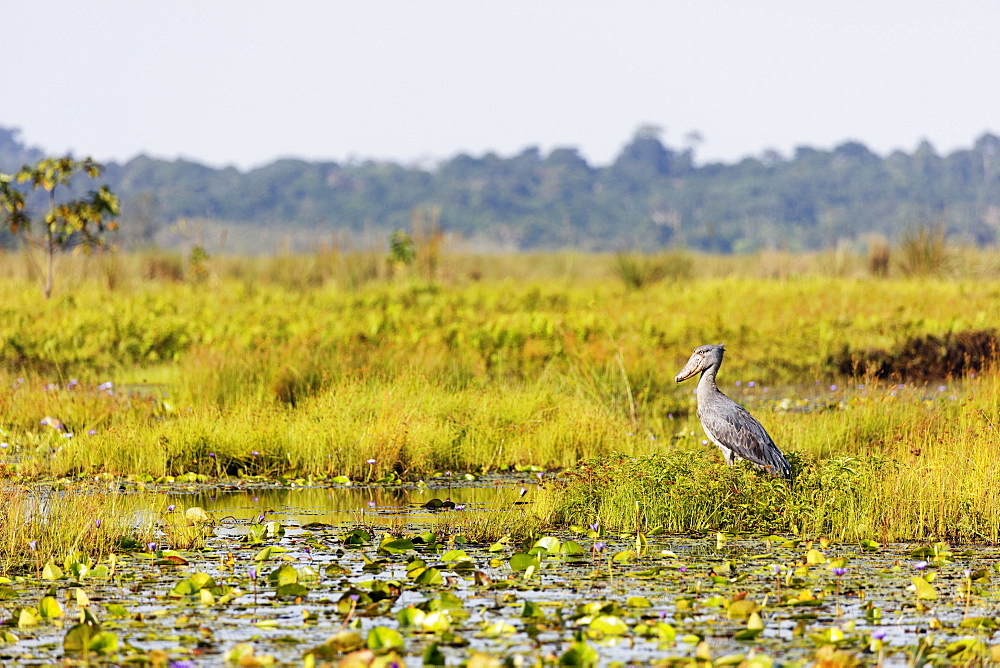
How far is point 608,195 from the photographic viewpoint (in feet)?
569

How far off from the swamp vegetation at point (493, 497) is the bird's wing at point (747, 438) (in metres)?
0.13

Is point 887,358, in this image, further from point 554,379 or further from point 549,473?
point 549,473

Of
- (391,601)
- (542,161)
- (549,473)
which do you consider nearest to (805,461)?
(549,473)

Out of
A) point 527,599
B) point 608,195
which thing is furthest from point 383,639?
point 608,195

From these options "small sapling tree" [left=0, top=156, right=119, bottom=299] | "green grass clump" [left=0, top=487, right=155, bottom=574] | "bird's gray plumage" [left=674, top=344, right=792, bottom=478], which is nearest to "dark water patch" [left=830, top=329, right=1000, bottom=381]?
"bird's gray plumage" [left=674, top=344, right=792, bottom=478]

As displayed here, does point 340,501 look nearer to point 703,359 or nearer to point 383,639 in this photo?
point 703,359

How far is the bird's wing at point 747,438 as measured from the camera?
24.8ft

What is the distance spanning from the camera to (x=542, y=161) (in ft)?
634

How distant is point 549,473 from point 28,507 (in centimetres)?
363

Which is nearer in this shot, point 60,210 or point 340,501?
point 340,501

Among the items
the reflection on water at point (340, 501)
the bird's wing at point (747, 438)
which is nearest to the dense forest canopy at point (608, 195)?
the reflection on water at point (340, 501)

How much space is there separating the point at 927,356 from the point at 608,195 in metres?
159

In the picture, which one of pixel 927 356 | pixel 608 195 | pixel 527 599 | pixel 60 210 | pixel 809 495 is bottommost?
pixel 527 599

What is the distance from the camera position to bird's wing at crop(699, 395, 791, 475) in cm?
755
